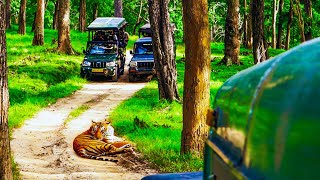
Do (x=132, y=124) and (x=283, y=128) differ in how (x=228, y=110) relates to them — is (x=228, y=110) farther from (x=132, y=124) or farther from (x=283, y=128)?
(x=132, y=124)

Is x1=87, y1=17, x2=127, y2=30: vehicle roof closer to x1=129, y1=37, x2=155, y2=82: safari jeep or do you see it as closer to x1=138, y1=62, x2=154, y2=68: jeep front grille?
x1=129, y1=37, x2=155, y2=82: safari jeep

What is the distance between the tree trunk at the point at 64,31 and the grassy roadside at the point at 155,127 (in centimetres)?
873

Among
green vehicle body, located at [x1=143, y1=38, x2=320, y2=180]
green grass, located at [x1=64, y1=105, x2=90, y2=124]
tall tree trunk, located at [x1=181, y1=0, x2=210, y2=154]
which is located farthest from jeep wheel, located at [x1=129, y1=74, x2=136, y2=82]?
green vehicle body, located at [x1=143, y1=38, x2=320, y2=180]

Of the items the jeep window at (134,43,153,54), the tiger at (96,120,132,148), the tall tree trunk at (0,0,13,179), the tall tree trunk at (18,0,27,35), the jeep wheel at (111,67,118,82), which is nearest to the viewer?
the tall tree trunk at (0,0,13,179)

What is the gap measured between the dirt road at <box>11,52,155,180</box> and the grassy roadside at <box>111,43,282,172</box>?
0.40 m

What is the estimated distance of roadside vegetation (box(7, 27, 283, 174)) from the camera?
11567mm

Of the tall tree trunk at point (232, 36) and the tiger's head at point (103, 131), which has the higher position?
the tall tree trunk at point (232, 36)

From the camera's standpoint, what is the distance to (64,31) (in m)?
29.9

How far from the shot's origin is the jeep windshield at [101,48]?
26469 mm

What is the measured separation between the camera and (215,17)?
5331cm

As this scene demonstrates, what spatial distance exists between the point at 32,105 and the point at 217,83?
7.89 m

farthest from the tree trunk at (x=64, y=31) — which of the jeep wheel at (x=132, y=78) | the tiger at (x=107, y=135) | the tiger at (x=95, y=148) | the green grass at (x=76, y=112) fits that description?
the tiger at (x=95, y=148)

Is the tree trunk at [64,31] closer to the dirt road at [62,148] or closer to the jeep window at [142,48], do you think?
the jeep window at [142,48]

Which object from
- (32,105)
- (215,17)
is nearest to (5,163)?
(32,105)
